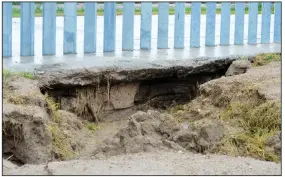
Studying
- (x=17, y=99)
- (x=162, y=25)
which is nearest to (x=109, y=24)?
(x=162, y=25)

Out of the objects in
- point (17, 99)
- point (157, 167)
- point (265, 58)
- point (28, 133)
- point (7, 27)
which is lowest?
point (157, 167)

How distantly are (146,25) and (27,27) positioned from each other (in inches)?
54.3

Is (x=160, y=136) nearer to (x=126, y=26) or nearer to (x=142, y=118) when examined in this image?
(x=142, y=118)

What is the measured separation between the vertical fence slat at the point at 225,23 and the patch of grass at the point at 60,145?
10.5 ft

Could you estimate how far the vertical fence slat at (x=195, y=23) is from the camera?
28.6ft

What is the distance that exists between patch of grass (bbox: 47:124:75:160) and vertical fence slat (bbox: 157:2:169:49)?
2543 millimetres

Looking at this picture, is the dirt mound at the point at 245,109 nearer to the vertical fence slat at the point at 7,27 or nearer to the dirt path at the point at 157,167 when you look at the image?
the dirt path at the point at 157,167

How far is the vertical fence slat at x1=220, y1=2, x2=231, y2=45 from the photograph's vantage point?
8891mm

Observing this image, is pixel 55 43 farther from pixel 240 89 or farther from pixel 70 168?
pixel 70 168

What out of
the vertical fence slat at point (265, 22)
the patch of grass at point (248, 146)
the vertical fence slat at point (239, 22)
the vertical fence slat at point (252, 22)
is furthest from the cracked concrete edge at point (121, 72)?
the patch of grass at point (248, 146)

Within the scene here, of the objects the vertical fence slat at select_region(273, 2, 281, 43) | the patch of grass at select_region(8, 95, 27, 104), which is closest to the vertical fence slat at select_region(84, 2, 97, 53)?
the patch of grass at select_region(8, 95, 27, 104)

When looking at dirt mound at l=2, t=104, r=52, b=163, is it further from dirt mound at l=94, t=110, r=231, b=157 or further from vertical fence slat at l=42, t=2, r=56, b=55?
vertical fence slat at l=42, t=2, r=56, b=55

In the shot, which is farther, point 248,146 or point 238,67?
point 238,67

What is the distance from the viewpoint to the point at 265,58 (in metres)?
8.49
